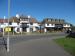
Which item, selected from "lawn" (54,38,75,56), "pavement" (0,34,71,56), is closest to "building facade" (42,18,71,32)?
"lawn" (54,38,75,56)

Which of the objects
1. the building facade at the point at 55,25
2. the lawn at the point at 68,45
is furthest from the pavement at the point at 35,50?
the building facade at the point at 55,25

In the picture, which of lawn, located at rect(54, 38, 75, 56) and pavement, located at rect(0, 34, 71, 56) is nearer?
pavement, located at rect(0, 34, 71, 56)

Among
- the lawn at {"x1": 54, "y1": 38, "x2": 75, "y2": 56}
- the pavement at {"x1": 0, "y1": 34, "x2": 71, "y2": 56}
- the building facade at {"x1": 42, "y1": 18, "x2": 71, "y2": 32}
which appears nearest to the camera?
the pavement at {"x1": 0, "y1": 34, "x2": 71, "y2": 56}

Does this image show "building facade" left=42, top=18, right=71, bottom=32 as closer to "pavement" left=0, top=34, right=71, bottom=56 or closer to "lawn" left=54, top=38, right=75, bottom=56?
"lawn" left=54, top=38, right=75, bottom=56

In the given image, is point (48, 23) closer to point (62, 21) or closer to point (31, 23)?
point (62, 21)

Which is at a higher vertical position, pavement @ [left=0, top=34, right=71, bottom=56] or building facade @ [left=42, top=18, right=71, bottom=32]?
building facade @ [left=42, top=18, right=71, bottom=32]

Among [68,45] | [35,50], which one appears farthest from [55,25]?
[35,50]

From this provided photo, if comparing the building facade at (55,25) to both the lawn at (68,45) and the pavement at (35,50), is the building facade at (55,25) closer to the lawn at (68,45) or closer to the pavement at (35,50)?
the lawn at (68,45)

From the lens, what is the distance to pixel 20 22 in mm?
101312

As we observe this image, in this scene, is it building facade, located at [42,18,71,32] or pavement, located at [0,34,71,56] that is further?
building facade, located at [42,18,71,32]

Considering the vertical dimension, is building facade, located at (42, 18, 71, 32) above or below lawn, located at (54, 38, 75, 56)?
above

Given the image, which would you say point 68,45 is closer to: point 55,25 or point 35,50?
point 35,50

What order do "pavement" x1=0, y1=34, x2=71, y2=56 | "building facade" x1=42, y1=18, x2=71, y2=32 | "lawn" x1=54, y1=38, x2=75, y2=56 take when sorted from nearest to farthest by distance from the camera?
"pavement" x1=0, y1=34, x2=71, y2=56 → "lawn" x1=54, y1=38, x2=75, y2=56 → "building facade" x1=42, y1=18, x2=71, y2=32

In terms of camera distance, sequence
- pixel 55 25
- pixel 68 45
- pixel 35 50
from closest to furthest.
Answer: pixel 35 50 → pixel 68 45 → pixel 55 25
